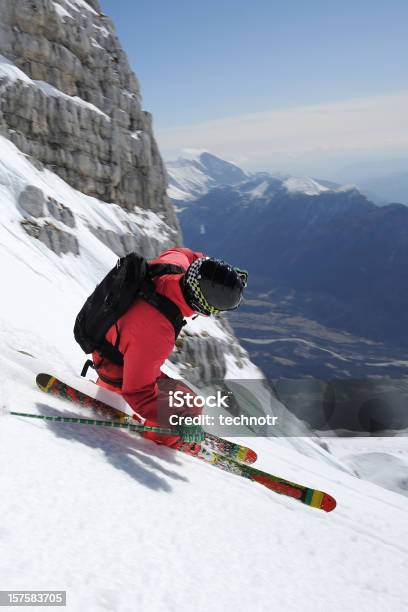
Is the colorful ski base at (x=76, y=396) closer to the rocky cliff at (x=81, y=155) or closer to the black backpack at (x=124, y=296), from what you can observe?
the black backpack at (x=124, y=296)

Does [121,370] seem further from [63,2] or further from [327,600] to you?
[63,2]

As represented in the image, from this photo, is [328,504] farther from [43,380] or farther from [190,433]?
[43,380]

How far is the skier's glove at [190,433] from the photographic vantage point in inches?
Answer: 211

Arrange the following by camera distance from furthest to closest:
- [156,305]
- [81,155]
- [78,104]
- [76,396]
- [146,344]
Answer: [78,104]
[81,155]
[76,396]
[156,305]
[146,344]

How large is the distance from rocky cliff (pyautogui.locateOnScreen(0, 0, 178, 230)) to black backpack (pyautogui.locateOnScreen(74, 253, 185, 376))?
5211cm

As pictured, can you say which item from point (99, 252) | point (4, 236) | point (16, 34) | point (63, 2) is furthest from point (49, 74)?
point (4, 236)

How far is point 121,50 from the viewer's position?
7531 centimetres

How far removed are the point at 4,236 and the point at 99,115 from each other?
43134 millimetres

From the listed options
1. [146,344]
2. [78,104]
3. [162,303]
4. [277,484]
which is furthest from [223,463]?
[78,104]

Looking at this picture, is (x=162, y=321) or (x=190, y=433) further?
(x=190, y=433)

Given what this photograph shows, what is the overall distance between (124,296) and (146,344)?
1.82 feet

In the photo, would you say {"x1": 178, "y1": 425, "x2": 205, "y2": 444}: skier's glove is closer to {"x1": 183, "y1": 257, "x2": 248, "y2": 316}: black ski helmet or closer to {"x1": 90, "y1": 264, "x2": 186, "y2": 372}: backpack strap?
{"x1": 90, "y1": 264, "x2": 186, "y2": 372}: backpack strap

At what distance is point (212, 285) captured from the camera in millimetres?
5039

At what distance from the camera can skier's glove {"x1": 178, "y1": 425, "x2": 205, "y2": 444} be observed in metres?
5.35
